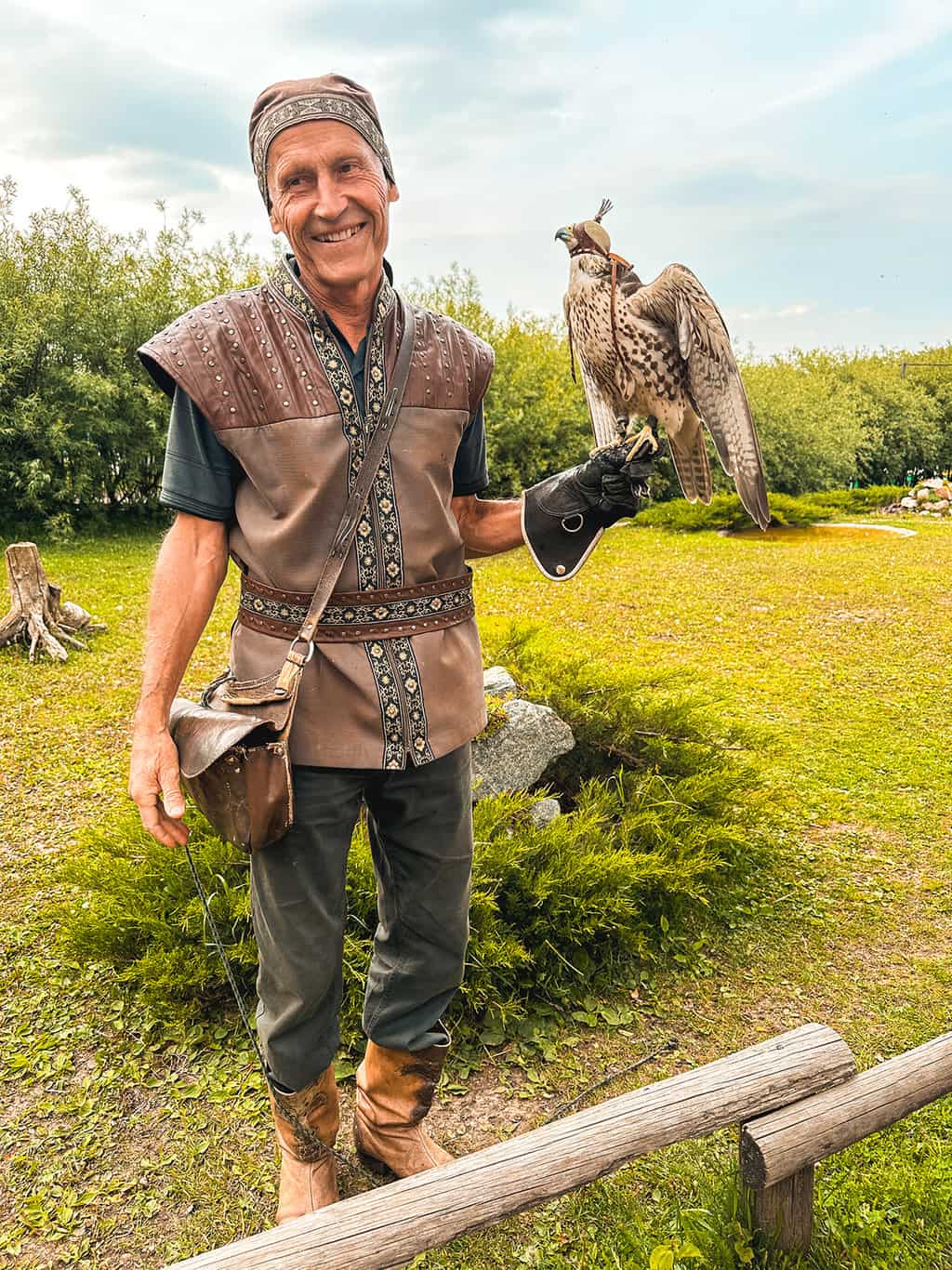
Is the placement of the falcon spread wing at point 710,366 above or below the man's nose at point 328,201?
below

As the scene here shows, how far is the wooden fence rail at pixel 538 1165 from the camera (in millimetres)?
1713

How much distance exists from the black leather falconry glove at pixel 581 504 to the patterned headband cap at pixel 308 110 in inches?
29.4

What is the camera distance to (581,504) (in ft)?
6.82

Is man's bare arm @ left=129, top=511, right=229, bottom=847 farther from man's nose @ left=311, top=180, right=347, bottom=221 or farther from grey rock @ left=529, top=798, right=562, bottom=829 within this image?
grey rock @ left=529, top=798, right=562, bottom=829

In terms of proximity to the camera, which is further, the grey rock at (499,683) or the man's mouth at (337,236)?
the grey rock at (499,683)

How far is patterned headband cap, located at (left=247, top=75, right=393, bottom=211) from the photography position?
5.65ft

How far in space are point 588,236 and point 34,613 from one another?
21.6ft

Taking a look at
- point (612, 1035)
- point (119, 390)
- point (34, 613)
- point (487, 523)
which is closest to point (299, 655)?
point (487, 523)

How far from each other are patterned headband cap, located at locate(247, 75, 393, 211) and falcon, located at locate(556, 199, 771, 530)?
526 mm

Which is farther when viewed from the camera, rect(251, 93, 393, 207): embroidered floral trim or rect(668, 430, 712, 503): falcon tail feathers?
rect(668, 430, 712, 503): falcon tail feathers

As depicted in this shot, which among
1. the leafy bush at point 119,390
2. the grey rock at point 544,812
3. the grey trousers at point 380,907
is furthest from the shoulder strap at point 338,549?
the leafy bush at point 119,390

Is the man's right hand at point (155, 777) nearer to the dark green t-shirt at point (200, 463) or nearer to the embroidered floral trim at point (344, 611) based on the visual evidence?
the embroidered floral trim at point (344, 611)

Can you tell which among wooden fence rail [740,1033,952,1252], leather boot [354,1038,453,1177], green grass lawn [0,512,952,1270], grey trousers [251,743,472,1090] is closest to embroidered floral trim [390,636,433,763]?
grey trousers [251,743,472,1090]

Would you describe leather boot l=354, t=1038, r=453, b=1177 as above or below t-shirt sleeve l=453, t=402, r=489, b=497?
below
